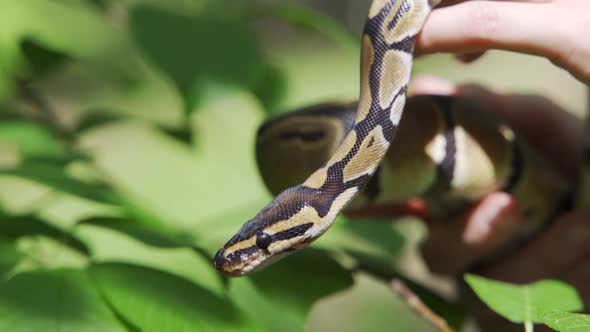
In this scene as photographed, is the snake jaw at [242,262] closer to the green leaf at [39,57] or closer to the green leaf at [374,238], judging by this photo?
the green leaf at [374,238]

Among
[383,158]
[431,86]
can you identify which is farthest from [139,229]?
[431,86]

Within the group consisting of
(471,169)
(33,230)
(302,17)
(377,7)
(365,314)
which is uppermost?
(302,17)

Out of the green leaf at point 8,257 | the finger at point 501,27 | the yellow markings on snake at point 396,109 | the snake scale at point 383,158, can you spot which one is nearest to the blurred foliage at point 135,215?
the green leaf at point 8,257

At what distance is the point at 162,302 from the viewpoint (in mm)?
1062

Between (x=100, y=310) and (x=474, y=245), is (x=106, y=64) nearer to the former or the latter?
(x=100, y=310)

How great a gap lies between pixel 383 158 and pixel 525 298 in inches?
23.9

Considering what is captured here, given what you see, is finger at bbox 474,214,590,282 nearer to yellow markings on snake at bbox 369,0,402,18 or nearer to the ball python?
the ball python

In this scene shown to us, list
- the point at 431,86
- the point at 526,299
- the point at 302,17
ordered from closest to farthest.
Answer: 1. the point at 526,299
2. the point at 302,17
3. the point at 431,86

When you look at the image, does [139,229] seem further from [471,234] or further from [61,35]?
[471,234]

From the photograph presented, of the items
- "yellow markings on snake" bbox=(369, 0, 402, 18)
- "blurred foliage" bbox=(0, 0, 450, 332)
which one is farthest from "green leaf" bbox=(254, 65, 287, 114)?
"yellow markings on snake" bbox=(369, 0, 402, 18)

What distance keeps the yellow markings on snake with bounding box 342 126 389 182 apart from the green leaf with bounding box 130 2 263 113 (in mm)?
326

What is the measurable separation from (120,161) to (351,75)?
3308mm

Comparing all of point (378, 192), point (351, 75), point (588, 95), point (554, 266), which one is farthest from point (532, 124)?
point (351, 75)

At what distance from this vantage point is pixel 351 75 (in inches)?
307
